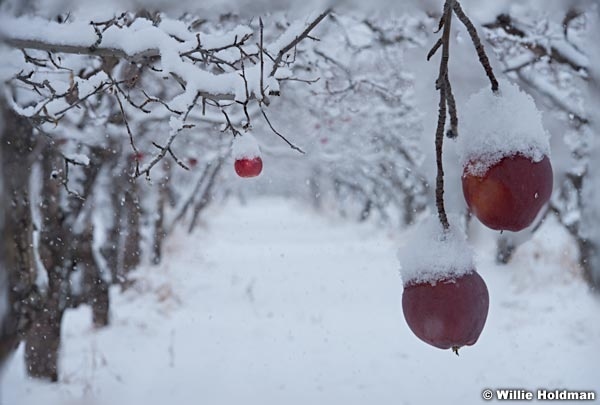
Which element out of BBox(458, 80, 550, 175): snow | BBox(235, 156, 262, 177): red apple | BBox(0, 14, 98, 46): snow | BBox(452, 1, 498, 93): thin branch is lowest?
BBox(458, 80, 550, 175): snow

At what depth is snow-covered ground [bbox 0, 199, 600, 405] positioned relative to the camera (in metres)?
4.27

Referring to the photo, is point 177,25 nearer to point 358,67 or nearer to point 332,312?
point 358,67

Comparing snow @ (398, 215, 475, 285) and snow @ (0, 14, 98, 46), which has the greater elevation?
snow @ (0, 14, 98, 46)

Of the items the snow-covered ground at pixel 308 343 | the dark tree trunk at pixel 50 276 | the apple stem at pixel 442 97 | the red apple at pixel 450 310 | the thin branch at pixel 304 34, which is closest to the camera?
the apple stem at pixel 442 97

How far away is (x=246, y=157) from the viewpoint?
1936 mm

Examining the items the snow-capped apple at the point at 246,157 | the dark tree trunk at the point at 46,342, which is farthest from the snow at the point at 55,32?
the dark tree trunk at the point at 46,342

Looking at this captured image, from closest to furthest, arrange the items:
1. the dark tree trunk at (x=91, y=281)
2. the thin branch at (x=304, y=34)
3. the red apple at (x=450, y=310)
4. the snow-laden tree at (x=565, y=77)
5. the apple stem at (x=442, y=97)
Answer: the apple stem at (x=442, y=97), the red apple at (x=450, y=310), the thin branch at (x=304, y=34), the snow-laden tree at (x=565, y=77), the dark tree trunk at (x=91, y=281)

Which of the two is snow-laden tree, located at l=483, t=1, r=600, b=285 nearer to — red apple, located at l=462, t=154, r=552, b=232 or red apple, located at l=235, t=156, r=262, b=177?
red apple, located at l=235, t=156, r=262, b=177

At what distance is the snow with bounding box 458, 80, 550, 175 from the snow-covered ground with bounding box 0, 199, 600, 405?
144 inches

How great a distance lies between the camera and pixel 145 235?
888cm

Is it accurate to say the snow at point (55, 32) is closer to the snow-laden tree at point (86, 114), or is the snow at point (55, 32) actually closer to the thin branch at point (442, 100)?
the snow-laden tree at point (86, 114)

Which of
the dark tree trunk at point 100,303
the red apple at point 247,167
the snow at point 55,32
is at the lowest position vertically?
the dark tree trunk at point 100,303

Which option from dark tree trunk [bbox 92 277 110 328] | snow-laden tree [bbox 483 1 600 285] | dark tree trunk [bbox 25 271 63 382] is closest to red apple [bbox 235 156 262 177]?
snow-laden tree [bbox 483 1 600 285]

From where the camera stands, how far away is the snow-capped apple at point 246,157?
1.93m
